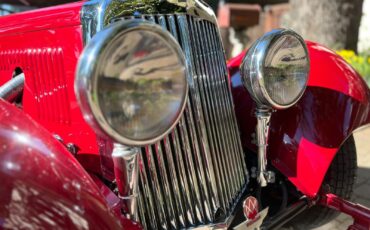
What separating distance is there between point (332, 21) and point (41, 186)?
17.4 feet

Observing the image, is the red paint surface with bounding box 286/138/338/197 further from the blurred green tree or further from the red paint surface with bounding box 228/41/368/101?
the blurred green tree

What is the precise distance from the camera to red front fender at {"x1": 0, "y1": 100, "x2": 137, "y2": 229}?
3.53 feet

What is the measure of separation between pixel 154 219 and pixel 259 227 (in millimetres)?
445

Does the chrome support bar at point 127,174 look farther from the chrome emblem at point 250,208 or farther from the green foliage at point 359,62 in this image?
the green foliage at point 359,62

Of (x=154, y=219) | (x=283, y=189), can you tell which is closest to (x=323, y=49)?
(x=283, y=189)

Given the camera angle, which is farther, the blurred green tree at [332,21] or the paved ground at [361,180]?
the blurred green tree at [332,21]

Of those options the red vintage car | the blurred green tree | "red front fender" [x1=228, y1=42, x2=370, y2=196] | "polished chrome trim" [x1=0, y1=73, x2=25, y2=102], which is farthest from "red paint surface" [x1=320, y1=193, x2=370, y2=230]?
the blurred green tree

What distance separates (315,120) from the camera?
6.35 feet

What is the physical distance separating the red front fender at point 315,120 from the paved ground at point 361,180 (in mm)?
590

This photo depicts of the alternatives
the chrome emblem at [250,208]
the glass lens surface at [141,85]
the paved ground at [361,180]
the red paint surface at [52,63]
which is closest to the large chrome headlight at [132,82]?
the glass lens surface at [141,85]

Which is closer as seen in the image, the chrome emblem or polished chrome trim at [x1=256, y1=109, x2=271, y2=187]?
the chrome emblem

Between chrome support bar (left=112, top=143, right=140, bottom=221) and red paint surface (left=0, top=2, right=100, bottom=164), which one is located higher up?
red paint surface (left=0, top=2, right=100, bottom=164)

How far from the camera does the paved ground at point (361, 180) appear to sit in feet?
7.63

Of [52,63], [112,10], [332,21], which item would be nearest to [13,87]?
[52,63]
